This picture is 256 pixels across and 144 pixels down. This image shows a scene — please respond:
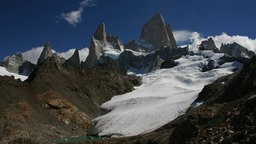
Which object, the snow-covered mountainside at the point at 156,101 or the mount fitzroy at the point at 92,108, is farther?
the snow-covered mountainside at the point at 156,101

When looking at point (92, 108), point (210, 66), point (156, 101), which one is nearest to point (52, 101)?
point (92, 108)

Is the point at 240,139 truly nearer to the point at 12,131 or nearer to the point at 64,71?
the point at 12,131

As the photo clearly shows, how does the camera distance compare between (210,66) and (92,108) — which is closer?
(92,108)

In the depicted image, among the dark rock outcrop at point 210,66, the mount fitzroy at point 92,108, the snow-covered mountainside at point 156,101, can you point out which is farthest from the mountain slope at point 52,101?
the dark rock outcrop at point 210,66

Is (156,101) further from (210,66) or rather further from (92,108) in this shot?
(210,66)

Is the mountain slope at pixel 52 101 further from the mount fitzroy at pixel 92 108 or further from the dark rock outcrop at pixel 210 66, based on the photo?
the dark rock outcrop at pixel 210 66

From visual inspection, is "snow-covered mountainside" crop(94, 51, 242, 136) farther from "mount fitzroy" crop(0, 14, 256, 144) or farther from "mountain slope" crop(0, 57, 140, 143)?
"mountain slope" crop(0, 57, 140, 143)

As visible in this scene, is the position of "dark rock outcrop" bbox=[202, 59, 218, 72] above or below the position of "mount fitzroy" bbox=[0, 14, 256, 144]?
above

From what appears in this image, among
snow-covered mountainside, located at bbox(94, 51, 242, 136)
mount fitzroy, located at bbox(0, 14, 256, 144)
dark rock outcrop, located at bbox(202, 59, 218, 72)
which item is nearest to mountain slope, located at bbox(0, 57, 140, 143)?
mount fitzroy, located at bbox(0, 14, 256, 144)

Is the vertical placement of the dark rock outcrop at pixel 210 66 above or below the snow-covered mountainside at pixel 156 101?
above

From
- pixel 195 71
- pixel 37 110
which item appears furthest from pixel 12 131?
pixel 195 71
